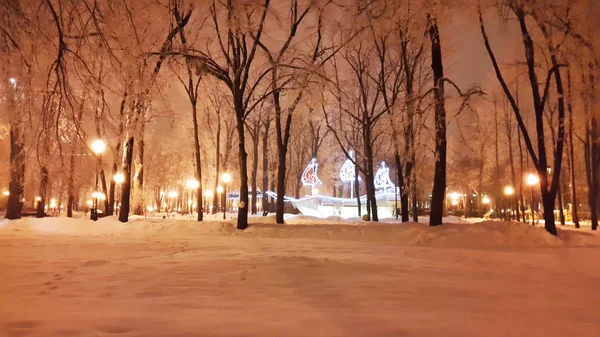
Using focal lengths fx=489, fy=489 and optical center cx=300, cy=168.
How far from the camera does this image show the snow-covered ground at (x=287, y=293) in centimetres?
486

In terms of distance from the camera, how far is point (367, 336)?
4574 mm

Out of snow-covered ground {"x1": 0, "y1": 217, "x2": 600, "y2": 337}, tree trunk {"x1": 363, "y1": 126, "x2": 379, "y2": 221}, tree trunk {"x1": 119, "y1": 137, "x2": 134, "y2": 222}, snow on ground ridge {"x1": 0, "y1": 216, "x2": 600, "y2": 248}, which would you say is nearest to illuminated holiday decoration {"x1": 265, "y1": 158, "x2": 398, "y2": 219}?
tree trunk {"x1": 363, "y1": 126, "x2": 379, "y2": 221}

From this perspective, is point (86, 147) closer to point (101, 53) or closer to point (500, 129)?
point (101, 53)

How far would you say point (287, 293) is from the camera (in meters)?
6.53

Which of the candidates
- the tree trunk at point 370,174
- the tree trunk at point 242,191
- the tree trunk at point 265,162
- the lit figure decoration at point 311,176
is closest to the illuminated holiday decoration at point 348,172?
the lit figure decoration at point 311,176

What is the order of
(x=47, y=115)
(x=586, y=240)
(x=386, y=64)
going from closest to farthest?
(x=47, y=115) → (x=586, y=240) → (x=386, y=64)

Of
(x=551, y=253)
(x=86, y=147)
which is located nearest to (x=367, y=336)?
(x=86, y=147)

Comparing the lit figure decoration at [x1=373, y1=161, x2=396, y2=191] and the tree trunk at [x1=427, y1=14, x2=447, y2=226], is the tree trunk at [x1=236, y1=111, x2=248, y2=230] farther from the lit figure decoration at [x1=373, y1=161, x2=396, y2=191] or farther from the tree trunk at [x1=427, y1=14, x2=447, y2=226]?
the lit figure decoration at [x1=373, y1=161, x2=396, y2=191]

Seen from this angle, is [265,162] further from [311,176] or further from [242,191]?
[242,191]

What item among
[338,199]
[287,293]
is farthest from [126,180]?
[338,199]

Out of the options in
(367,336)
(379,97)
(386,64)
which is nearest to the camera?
(367,336)

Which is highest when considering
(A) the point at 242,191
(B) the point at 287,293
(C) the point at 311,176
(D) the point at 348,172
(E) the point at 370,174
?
(D) the point at 348,172

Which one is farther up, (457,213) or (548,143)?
(548,143)

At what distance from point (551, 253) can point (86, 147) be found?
489 inches
